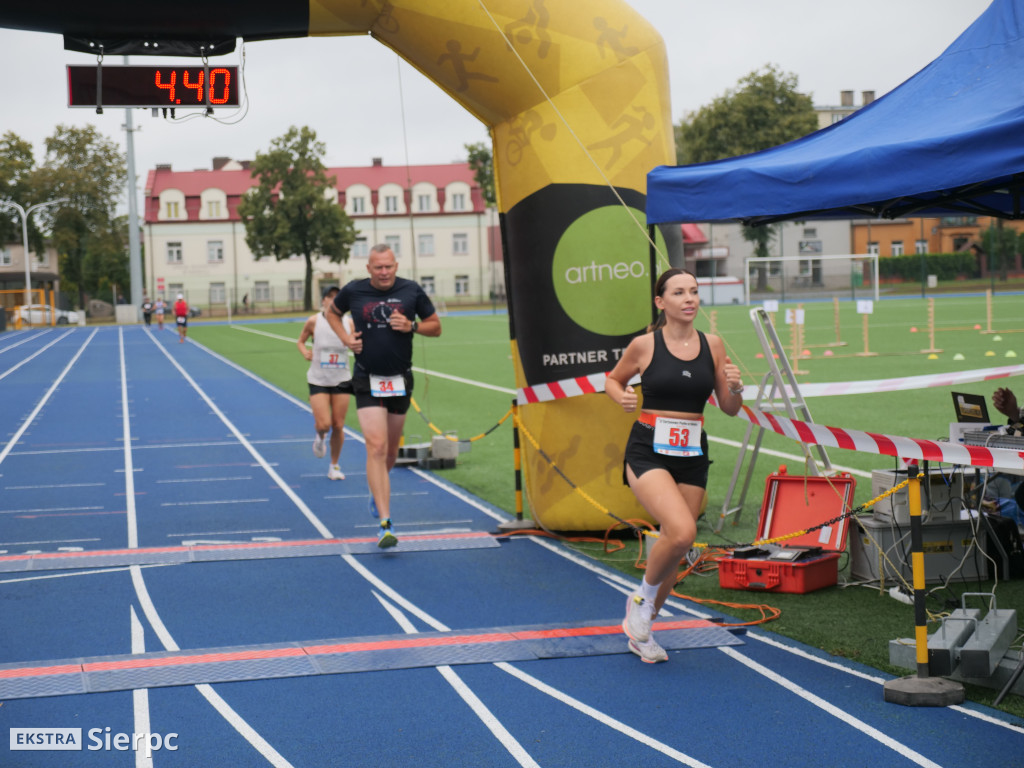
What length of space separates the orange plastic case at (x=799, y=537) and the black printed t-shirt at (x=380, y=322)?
2721 millimetres

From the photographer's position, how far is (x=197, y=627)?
6.73 metres

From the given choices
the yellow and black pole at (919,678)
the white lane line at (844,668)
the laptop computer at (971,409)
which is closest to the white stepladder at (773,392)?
the laptop computer at (971,409)

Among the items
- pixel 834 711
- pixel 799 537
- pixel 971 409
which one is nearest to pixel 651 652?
pixel 834 711

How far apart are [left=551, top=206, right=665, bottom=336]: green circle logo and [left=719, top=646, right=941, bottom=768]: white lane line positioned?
3303 mm

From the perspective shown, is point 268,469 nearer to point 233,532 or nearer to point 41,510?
point 41,510

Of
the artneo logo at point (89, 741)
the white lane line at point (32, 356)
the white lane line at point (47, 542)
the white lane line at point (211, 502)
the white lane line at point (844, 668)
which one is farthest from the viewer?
the white lane line at point (32, 356)

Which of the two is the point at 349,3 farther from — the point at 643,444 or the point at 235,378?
the point at 235,378

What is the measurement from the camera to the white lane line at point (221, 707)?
4785 mm

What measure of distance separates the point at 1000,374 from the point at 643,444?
14.1 ft

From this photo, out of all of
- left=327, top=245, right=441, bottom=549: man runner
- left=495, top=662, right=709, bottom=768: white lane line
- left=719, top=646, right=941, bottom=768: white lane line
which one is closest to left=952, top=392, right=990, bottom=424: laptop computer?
left=719, top=646, right=941, bottom=768: white lane line

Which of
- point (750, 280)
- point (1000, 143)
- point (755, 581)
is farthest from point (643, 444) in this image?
point (750, 280)

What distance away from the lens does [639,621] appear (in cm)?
605

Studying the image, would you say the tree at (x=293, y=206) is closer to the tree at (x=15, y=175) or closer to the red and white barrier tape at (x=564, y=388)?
the tree at (x=15, y=175)

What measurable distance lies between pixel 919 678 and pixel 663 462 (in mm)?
1555
